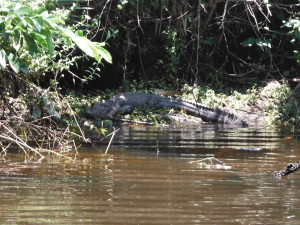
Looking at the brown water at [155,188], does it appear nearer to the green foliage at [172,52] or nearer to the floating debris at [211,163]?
the floating debris at [211,163]

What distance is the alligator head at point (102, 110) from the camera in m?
10.8

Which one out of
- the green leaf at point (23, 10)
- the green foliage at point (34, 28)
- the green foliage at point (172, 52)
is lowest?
the green foliage at point (34, 28)

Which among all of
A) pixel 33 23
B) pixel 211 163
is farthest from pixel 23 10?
pixel 211 163

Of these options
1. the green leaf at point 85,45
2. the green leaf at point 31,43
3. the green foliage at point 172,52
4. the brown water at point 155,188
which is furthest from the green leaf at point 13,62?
the green foliage at point 172,52

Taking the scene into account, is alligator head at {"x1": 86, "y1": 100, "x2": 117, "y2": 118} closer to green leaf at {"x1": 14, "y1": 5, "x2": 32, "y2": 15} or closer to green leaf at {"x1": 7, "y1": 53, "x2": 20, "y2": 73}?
green leaf at {"x1": 7, "y1": 53, "x2": 20, "y2": 73}

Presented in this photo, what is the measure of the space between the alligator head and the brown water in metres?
4.38

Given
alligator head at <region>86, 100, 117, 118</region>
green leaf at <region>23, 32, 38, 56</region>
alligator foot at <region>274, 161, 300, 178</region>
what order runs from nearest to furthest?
green leaf at <region>23, 32, 38, 56</region> → alligator foot at <region>274, 161, 300, 178</region> → alligator head at <region>86, 100, 117, 118</region>

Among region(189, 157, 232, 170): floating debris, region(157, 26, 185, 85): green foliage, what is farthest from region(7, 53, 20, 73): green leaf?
region(157, 26, 185, 85): green foliage

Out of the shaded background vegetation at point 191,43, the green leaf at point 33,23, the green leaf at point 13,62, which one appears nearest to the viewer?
the green leaf at point 33,23

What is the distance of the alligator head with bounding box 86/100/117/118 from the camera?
10.8 meters

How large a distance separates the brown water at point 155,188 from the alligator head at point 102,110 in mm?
4377

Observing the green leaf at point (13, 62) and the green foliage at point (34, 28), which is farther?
the green leaf at point (13, 62)

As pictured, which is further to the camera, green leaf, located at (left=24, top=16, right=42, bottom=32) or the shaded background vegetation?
the shaded background vegetation

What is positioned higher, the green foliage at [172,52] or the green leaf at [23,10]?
the green foliage at [172,52]
